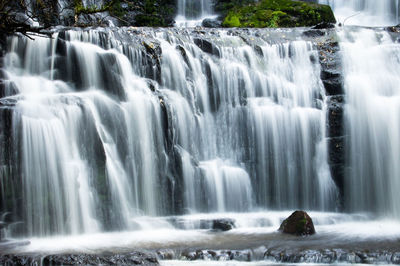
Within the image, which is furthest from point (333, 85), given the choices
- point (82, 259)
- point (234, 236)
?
point (82, 259)

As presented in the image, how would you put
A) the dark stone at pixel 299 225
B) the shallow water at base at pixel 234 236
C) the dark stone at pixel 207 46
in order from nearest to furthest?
the shallow water at base at pixel 234 236 → the dark stone at pixel 299 225 → the dark stone at pixel 207 46

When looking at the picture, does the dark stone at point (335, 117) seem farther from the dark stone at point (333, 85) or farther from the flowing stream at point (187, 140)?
the dark stone at point (333, 85)

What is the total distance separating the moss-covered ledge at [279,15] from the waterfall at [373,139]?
615 centimetres

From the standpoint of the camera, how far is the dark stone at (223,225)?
33.9ft

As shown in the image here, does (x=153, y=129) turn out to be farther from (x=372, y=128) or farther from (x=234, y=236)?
(x=372, y=128)

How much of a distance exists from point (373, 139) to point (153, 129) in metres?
5.10

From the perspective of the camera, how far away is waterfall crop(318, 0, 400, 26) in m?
20.7

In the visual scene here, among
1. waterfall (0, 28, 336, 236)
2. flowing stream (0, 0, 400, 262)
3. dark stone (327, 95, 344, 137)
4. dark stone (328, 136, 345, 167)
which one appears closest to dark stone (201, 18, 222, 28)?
flowing stream (0, 0, 400, 262)

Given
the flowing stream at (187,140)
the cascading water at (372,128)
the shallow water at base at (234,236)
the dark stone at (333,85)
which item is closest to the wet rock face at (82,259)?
the shallow water at base at (234,236)

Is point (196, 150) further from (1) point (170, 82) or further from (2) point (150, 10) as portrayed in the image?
(2) point (150, 10)

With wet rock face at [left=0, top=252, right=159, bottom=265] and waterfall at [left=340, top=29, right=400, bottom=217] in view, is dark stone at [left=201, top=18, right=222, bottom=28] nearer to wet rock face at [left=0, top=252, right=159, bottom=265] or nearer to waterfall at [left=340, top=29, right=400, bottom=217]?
waterfall at [left=340, top=29, right=400, bottom=217]

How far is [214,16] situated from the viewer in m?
20.3

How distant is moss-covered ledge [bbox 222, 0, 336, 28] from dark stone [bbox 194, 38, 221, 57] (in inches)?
228

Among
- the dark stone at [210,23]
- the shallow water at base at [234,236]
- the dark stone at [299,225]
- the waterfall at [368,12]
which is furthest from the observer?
the waterfall at [368,12]
